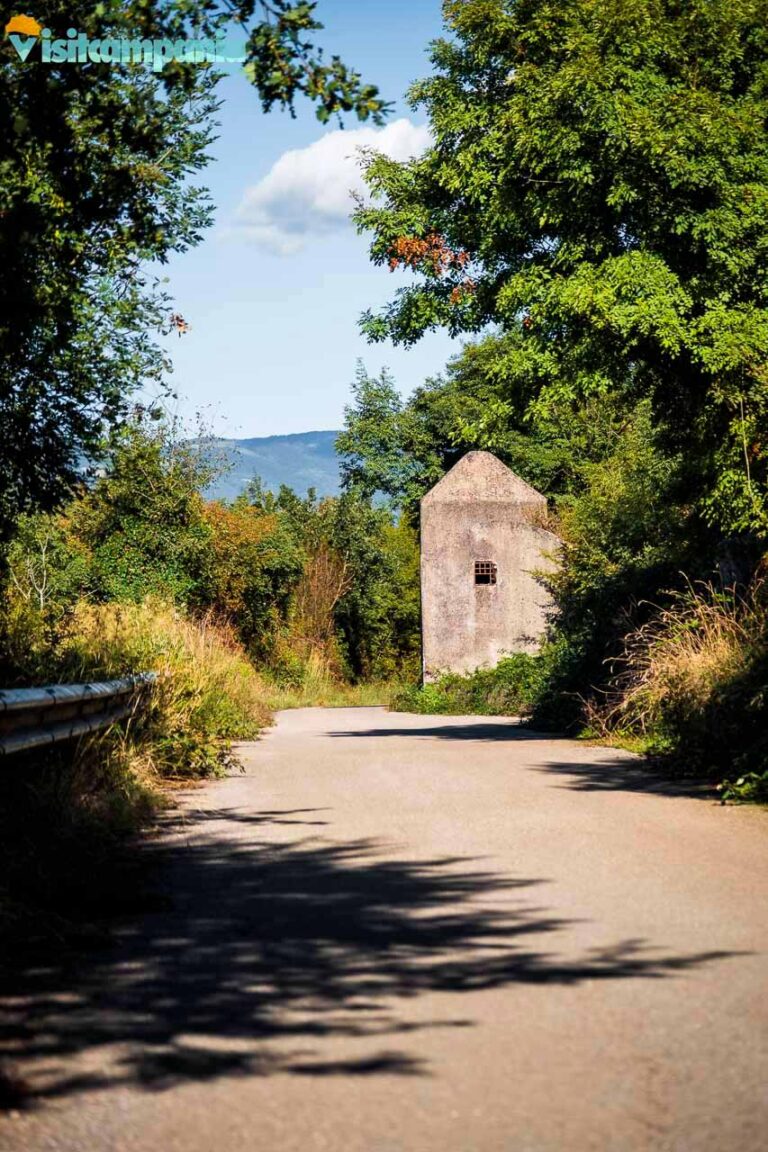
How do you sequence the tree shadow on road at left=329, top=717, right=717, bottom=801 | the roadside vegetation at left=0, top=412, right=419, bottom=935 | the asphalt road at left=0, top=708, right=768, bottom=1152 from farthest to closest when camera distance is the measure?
the tree shadow on road at left=329, top=717, right=717, bottom=801
the roadside vegetation at left=0, top=412, right=419, bottom=935
the asphalt road at left=0, top=708, right=768, bottom=1152

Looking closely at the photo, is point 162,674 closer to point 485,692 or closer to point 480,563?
point 485,692

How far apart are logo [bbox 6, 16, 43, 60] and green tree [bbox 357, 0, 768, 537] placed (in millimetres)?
10864

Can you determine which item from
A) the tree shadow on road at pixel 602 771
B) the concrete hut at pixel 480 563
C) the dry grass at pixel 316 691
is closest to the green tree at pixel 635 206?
the tree shadow on road at pixel 602 771

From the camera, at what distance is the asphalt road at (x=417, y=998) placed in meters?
3.89

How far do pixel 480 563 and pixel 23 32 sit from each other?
38723 mm

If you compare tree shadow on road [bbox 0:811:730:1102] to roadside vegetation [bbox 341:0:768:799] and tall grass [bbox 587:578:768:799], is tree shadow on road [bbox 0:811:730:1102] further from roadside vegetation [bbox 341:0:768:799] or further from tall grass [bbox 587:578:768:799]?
roadside vegetation [bbox 341:0:768:799]

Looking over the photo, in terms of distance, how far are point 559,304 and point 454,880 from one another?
1378 cm

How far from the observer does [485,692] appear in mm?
39938

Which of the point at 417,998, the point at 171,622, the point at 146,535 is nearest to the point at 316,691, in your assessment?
the point at 146,535

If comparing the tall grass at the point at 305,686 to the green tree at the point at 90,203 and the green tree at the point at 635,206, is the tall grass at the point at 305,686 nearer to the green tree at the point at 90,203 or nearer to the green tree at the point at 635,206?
the green tree at the point at 635,206

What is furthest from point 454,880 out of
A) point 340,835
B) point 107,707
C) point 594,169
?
point 594,169

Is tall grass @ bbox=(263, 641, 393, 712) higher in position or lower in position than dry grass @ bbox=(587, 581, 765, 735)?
lower

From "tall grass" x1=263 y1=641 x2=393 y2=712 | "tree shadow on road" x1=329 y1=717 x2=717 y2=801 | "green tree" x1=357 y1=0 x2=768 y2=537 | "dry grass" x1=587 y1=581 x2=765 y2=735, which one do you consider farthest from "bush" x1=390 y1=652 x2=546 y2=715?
"dry grass" x1=587 y1=581 x2=765 y2=735

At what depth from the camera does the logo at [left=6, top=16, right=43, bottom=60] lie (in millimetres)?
8898
